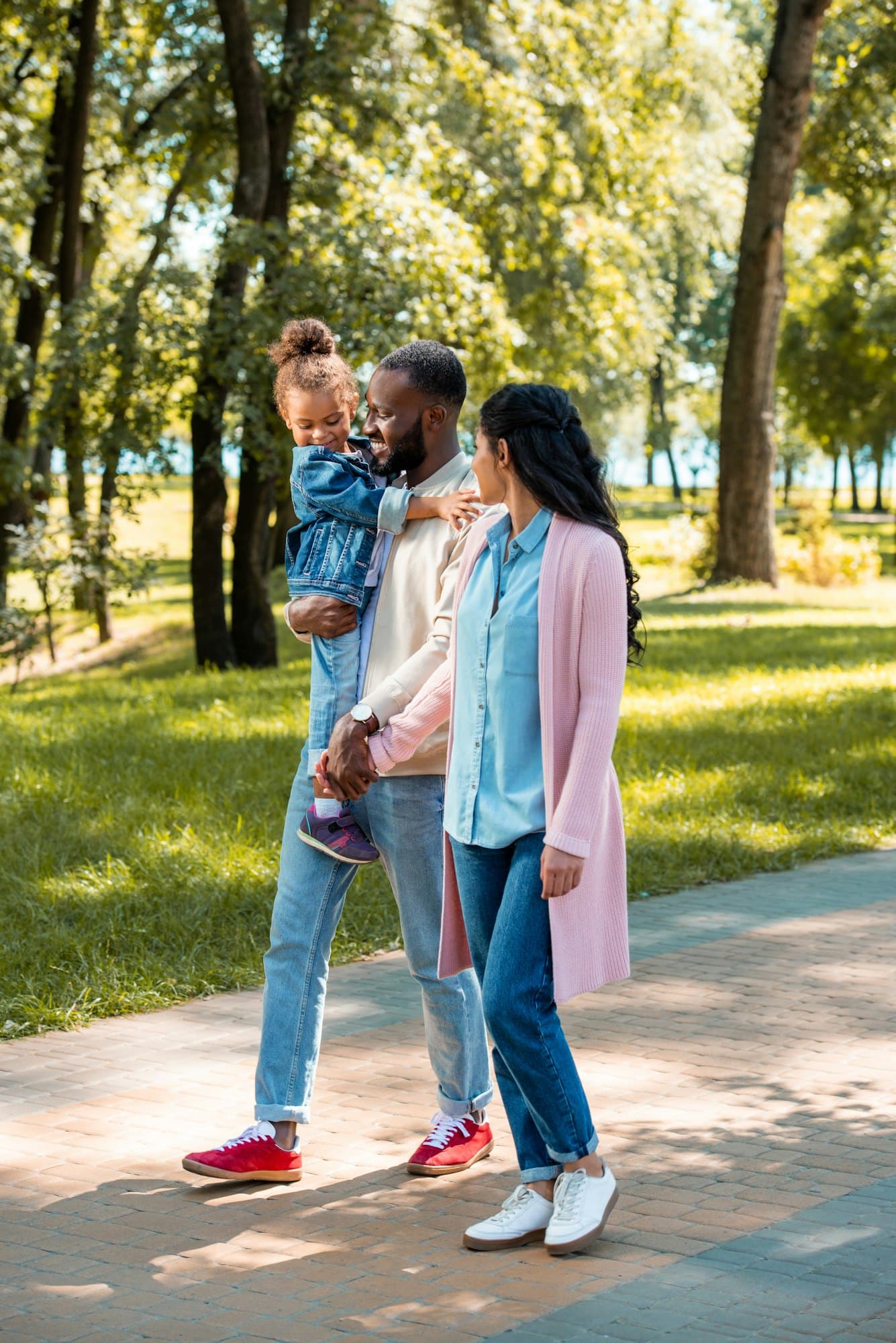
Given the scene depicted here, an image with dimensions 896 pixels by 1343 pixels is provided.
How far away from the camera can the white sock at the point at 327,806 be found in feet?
13.5

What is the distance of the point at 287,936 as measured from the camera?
168 inches

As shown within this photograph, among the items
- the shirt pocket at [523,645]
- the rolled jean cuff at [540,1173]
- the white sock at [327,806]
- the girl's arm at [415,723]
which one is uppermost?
the shirt pocket at [523,645]

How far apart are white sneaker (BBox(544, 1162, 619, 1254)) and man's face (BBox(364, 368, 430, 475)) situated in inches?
69.5

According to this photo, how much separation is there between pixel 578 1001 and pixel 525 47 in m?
19.9

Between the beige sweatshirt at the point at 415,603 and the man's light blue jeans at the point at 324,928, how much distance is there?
125mm

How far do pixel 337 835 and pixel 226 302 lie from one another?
1445 centimetres

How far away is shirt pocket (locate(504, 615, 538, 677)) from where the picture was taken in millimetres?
3641

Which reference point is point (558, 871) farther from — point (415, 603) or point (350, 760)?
point (415, 603)

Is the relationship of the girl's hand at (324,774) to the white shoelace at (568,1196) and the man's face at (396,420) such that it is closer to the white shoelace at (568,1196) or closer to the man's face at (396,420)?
the man's face at (396,420)

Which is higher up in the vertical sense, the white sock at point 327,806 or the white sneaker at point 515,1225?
the white sock at point 327,806

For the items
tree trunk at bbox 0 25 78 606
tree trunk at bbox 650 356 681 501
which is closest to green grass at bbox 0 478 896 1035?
tree trunk at bbox 0 25 78 606

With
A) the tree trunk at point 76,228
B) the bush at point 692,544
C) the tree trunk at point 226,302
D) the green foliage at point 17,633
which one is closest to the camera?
the tree trunk at point 226,302

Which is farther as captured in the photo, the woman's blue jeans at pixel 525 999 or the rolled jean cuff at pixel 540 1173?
the rolled jean cuff at pixel 540 1173

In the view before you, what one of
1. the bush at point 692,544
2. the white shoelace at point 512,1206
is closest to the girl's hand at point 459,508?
the white shoelace at point 512,1206
